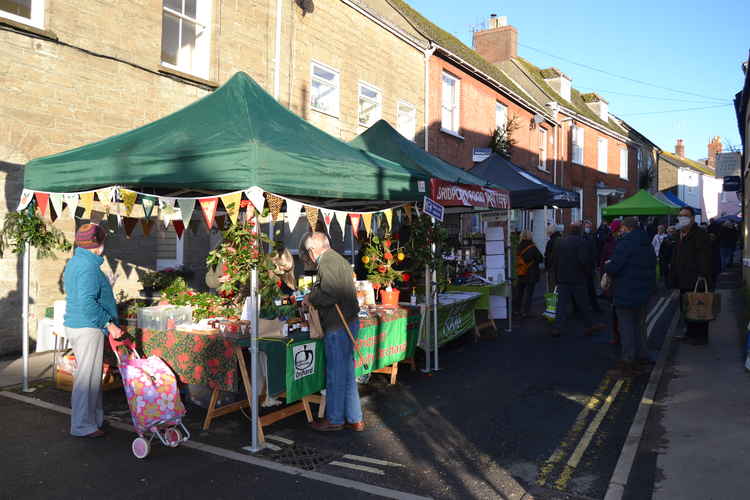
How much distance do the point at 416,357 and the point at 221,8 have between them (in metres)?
7.37

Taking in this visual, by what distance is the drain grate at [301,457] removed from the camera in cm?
469

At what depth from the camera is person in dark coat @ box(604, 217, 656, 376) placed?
7402mm

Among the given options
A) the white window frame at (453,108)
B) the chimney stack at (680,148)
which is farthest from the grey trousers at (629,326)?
the chimney stack at (680,148)

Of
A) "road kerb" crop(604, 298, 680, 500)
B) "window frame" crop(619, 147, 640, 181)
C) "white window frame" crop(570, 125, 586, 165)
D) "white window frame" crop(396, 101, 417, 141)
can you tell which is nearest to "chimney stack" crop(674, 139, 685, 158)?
"window frame" crop(619, 147, 640, 181)

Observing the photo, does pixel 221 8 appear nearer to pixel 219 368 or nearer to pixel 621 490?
pixel 219 368

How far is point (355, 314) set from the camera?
554cm

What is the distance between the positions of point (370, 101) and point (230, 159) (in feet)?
→ 35.9

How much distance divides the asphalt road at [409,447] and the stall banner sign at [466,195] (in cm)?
228

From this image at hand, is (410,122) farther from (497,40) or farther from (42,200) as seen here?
(497,40)

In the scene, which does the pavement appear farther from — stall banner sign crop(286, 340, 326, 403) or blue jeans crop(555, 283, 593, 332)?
stall banner sign crop(286, 340, 326, 403)

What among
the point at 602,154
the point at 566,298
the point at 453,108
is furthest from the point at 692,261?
the point at 602,154

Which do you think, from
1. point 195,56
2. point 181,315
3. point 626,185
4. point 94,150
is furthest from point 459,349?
point 626,185

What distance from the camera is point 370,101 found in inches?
605

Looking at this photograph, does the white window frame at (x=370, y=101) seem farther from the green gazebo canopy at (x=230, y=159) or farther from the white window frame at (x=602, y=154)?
the white window frame at (x=602, y=154)
